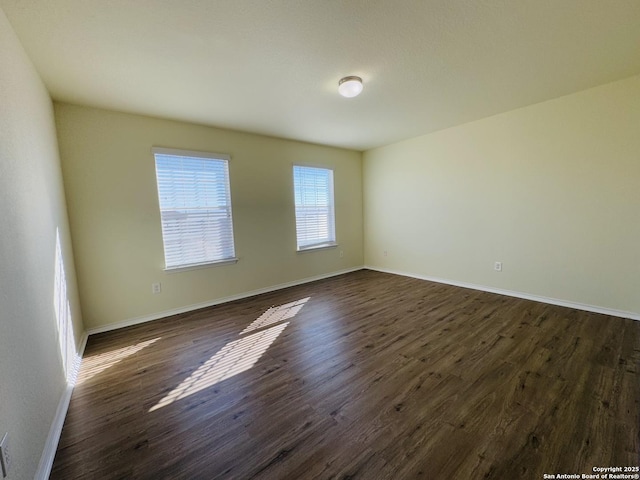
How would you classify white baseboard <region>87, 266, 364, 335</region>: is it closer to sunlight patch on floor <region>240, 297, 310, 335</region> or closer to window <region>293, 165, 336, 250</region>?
window <region>293, 165, 336, 250</region>

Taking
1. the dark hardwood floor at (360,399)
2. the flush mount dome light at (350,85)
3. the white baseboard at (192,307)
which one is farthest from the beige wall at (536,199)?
the flush mount dome light at (350,85)

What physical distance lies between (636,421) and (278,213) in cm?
398

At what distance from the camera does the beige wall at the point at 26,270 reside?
1147 millimetres

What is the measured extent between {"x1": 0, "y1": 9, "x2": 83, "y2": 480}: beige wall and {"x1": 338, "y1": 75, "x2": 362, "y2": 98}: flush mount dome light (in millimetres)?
2234

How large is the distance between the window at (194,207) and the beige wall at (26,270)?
1.10m

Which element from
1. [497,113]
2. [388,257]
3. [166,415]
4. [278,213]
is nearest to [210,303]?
[278,213]

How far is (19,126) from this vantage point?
5.22 feet

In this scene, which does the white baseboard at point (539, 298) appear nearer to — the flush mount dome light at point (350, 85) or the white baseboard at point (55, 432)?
the flush mount dome light at point (350, 85)

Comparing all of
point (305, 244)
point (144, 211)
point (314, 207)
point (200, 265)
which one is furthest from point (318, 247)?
point (144, 211)

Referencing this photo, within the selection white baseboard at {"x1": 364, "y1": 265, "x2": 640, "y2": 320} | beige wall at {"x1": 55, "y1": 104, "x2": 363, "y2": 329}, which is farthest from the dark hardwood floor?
beige wall at {"x1": 55, "y1": 104, "x2": 363, "y2": 329}

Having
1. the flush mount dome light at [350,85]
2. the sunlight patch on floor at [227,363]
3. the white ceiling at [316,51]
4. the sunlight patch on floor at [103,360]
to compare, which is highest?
the white ceiling at [316,51]

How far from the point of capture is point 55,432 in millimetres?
1521

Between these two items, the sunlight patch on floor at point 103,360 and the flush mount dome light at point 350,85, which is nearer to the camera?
the sunlight patch on floor at point 103,360

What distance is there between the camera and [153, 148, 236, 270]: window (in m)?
3.27
